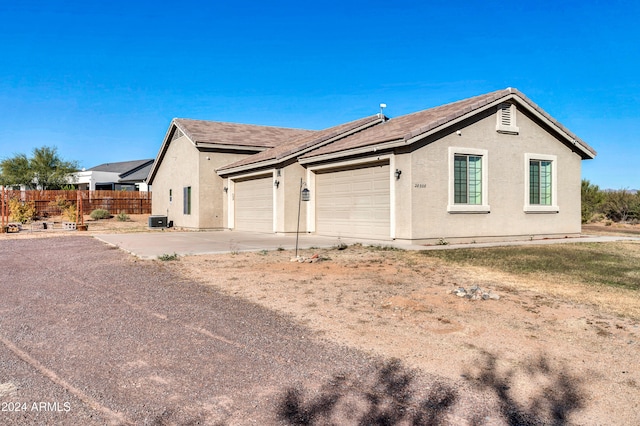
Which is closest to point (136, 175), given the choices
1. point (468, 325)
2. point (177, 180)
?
point (177, 180)

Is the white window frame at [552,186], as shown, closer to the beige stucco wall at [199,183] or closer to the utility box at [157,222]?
the beige stucco wall at [199,183]

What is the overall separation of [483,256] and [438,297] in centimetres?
518

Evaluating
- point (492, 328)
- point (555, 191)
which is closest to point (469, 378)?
point (492, 328)

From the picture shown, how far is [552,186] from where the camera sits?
1698 centimetres

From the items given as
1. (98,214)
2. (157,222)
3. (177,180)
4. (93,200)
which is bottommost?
(157,222)

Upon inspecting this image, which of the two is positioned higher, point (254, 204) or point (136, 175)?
point (136, 175)

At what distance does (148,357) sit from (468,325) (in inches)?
136

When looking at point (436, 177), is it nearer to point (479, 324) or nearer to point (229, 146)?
point (479, 324)

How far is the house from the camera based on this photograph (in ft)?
47.4

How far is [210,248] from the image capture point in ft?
44.3

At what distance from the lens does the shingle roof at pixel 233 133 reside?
76.1 ft

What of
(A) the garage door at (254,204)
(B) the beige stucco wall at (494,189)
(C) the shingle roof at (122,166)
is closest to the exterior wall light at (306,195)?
(A) the garage door at (254,204)

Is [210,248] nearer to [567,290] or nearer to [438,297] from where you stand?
[438,297]

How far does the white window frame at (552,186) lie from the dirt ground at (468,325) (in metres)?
7.88
